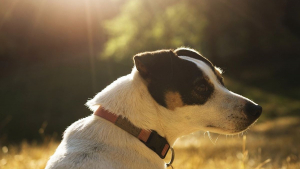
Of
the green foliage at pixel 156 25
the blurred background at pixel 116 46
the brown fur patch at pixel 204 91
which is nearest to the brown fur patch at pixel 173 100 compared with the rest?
the brown fur patch at pixel 204 91

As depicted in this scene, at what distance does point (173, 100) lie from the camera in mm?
3350

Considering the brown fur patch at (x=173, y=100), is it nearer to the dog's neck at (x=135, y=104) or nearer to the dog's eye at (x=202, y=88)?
the dog's neck at (x=135, y=104)

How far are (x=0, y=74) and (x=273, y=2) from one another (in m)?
21.7

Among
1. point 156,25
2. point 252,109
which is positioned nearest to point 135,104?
point 252,109

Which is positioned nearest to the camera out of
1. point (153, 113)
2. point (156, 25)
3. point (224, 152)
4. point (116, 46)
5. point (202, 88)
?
point (153, 113)

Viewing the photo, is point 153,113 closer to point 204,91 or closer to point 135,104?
point 135,104

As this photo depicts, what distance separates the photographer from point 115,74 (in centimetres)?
2628

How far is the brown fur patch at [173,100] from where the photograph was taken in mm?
3338

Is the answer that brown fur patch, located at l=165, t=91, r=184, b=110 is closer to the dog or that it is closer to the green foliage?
the dog

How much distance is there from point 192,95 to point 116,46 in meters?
19.9

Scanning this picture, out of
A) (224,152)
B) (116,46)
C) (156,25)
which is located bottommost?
(224,152)

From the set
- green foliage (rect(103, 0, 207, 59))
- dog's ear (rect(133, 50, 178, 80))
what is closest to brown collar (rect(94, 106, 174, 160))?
dog's ear (rect(133, 50, 178, 80))

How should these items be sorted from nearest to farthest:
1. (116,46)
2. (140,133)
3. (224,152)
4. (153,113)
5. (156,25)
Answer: (140,133), (153,113), (224,152), (116,46), (156,25)

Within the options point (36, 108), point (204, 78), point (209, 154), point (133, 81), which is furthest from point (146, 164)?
point (36, 108)
